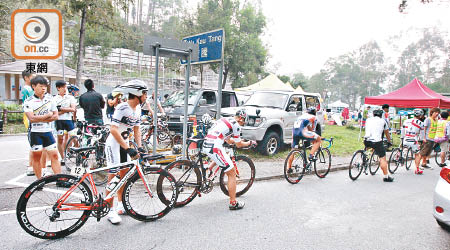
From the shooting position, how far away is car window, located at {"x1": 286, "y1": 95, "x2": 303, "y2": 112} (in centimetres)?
974

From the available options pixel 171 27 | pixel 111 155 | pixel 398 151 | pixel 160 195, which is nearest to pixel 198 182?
pixel 160 195

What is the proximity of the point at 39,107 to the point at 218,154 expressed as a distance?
3.06 m

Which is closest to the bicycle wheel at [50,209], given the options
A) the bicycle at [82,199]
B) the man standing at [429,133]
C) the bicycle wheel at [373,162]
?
the bicycle at [82,199]

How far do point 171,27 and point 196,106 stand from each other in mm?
40707

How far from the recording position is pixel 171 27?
47031 millimetres

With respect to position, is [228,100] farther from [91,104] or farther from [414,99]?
[414,99]

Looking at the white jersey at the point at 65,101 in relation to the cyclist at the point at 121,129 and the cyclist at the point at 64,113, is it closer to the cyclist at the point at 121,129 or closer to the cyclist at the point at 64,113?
the cyclist at the point at 64,113

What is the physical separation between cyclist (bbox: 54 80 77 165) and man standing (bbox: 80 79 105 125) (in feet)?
0.85

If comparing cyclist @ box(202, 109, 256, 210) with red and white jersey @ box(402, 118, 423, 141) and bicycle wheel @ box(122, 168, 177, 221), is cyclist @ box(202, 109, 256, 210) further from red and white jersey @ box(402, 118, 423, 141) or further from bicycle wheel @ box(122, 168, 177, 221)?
red and white jersey @ box(402, 118, 423, 141)

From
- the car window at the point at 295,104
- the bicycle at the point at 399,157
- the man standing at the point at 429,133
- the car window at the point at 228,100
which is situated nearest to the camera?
the bicycle at the point at 399,157

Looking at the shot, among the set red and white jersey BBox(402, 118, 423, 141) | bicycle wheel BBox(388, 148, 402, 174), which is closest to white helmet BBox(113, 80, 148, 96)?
bicycle wheel BBox(388, 148, 402, 174)

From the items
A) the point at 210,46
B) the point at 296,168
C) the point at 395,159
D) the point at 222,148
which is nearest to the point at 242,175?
the point at 222,148

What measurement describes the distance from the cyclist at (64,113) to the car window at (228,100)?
553 cm

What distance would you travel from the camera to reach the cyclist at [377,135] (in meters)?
7.16
